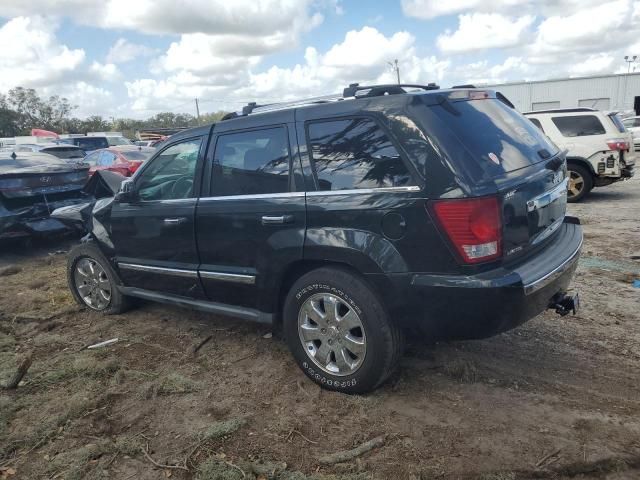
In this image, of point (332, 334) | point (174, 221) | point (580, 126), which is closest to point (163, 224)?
point (174, 221)

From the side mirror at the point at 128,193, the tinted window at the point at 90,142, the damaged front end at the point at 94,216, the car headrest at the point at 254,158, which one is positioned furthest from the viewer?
the tinted window at the point at 90,142

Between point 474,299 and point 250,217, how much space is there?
1.56m

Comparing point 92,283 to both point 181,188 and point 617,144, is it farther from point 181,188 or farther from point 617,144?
point 617,144

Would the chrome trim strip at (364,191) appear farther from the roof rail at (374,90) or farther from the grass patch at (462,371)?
the grass patch at (462,371)

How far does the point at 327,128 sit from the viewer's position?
3152mm

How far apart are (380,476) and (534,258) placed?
→ 1.55 meters

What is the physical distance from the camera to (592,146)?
947 cm

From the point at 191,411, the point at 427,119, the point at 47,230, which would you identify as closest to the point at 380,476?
the point at 191,411

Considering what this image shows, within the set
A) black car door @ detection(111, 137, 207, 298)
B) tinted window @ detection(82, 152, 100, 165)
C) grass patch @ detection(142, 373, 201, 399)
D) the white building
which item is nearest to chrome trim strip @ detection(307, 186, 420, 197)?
black car door @ detection(111, 137, 207, 298)

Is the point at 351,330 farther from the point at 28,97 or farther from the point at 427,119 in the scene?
the point at 28,97

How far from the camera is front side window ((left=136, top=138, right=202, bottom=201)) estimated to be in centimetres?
391

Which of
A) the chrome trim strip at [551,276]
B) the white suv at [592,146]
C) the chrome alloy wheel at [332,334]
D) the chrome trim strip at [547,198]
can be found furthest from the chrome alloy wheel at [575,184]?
the chrome alloy wheel at [332,334]

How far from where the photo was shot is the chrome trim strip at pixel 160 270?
3933 mm

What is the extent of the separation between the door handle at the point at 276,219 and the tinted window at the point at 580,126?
8.42 meters
